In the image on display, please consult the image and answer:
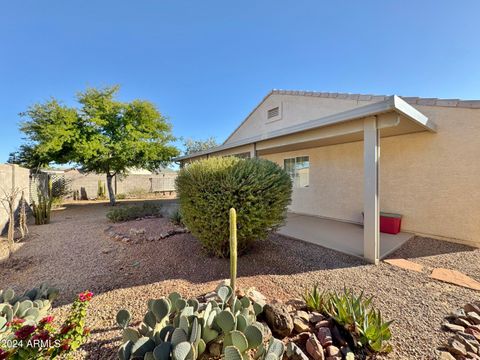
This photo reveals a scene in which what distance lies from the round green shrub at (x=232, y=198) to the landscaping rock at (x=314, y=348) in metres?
2.00

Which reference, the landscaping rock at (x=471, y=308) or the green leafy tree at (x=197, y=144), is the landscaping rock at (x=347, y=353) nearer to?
the landscaping rock at (x=471, y=308)

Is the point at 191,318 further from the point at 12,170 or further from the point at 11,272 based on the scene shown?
the point at 12,170

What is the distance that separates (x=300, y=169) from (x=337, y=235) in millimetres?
4081

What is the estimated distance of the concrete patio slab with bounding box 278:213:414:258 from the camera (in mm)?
4984

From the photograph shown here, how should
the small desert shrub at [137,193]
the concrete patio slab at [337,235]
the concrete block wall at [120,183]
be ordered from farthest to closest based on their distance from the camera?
the small desert shrub at [137,193] → the concrete block wall at [120,183] → the concrete patio slab at [337,235]

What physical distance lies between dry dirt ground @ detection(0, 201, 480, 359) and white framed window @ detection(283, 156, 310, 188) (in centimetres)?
444

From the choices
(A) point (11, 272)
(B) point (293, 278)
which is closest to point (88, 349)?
(B) point (293, 278)

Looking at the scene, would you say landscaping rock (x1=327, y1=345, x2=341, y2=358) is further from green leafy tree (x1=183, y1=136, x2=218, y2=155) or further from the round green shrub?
green leafy tree (x1=183, y1=136, x2=218, y2=155)

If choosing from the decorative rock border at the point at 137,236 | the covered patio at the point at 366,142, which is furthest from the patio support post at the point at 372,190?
the decorative rock border at the point at 137,236

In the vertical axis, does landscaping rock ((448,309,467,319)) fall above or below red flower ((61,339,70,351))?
below

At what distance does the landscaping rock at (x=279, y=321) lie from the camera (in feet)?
7.12

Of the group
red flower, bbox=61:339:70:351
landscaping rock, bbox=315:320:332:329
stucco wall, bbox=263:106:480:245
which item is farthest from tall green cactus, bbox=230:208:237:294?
stucco wall, bbox=263:106:480:245

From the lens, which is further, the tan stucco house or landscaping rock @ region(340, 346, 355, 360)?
the tan stucco house

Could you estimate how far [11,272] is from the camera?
3.73 metres
